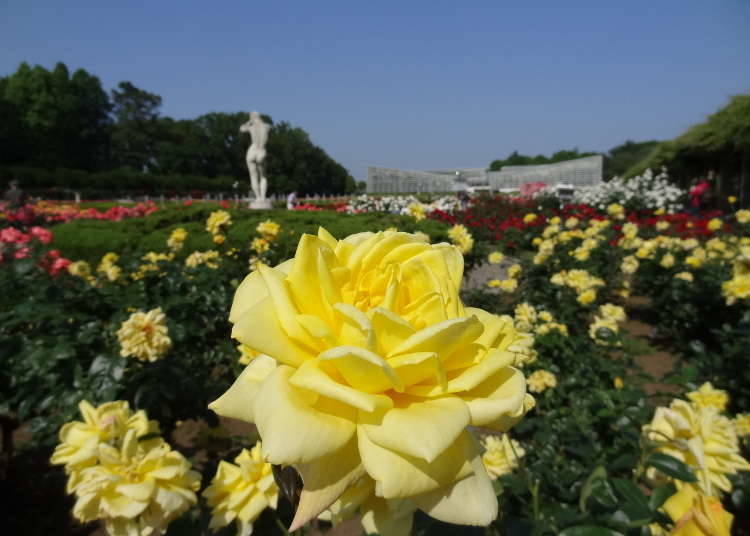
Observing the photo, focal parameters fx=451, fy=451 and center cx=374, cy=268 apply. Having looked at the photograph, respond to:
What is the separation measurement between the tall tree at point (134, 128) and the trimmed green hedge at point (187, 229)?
5251 centimetres

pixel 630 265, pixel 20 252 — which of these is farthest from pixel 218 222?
pixel 630 265

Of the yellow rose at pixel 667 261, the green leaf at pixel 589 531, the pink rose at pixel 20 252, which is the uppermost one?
the pink rose at pixel 20 252

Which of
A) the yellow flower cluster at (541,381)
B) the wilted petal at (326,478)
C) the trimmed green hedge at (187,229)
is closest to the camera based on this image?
the wilted petal at (326,478)

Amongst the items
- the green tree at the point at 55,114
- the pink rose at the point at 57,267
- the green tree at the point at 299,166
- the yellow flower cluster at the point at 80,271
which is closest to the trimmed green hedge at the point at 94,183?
the green tree at the point at 55,114

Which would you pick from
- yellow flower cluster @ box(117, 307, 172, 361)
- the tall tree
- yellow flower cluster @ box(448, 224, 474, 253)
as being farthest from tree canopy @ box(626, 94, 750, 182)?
the tall tree

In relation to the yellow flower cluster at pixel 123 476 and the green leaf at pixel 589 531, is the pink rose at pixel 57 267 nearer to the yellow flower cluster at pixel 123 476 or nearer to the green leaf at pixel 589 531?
the yellow flower cluster at pixel 123 476

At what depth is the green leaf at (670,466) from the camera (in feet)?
2.79

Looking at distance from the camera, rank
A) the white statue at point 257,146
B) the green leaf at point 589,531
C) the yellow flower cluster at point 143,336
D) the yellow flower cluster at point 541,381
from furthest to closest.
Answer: the white statue at point 257,146 < the yellow flower cluster at point 541,381 < the yellow flower cluster at point 143,336 < the green leaf at point 589,531

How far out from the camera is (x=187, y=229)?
6285mm

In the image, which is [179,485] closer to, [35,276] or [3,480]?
[3,480]

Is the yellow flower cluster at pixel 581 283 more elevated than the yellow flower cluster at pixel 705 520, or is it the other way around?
the yellow flower cluster at pixel 705 520

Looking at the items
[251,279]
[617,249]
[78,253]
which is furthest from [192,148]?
[251,279]

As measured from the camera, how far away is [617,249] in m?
5.80

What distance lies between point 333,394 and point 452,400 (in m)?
0.11
